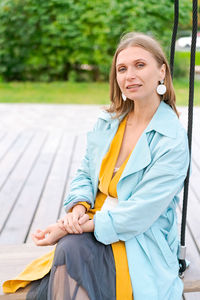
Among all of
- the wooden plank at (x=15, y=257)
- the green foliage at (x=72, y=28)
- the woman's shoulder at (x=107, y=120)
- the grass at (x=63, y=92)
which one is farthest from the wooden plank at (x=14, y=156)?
the green foliage at (x=72, y=28)

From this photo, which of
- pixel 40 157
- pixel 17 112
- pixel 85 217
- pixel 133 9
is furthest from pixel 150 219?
pixel 133 9

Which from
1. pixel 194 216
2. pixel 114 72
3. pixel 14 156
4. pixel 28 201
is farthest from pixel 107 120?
pixel 14 156

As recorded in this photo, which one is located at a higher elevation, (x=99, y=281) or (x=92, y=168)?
(x=92, y=168)

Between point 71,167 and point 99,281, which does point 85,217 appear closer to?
point 99,281

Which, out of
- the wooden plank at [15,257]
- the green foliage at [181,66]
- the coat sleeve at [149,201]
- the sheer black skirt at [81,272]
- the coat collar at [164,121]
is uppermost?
the coat collar at [164,121]

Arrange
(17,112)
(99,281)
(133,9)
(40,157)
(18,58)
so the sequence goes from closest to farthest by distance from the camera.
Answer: (99,281)
(40,157)
(17,112)
(133,9)
(18,58)

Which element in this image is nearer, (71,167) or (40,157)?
(71,167)

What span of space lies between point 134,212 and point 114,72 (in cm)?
61

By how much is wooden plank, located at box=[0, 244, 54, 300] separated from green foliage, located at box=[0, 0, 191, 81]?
6.86 meters

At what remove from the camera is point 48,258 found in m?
1.73

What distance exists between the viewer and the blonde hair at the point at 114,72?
5.46ft

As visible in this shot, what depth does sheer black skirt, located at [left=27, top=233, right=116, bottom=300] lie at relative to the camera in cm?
150

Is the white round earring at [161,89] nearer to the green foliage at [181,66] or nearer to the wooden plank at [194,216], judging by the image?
the wooden plank at [194,216]

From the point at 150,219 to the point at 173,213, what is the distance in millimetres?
162
